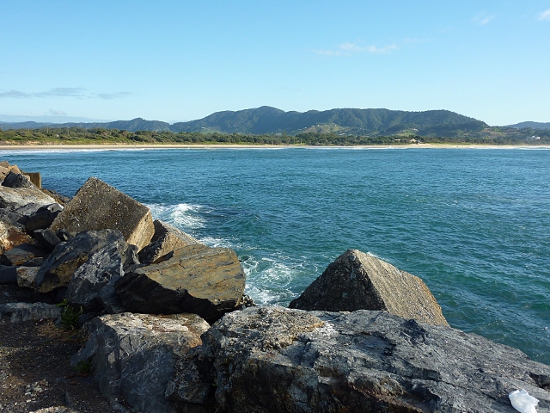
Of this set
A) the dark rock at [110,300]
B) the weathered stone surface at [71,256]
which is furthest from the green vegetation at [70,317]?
the weathered stone surface at [71,256]

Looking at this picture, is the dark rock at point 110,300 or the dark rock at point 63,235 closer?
the dark rock at point 110,300

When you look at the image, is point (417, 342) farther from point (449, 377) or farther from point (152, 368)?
point (152, 368)

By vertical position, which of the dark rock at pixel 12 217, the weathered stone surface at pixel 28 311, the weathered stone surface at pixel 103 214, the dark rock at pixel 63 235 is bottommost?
the weathered stone surface at pixel 28 311

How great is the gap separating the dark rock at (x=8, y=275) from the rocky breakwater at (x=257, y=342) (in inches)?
0.9

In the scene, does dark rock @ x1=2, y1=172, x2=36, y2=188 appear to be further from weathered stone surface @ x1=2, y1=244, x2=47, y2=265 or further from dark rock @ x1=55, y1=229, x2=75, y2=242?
dark rock @ x1=55, y1=229, x2=75, y2=242

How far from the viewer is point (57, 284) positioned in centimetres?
875

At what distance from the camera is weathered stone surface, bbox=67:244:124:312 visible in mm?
7949

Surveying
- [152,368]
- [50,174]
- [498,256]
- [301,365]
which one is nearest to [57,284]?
[152,368]

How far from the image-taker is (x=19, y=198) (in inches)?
668

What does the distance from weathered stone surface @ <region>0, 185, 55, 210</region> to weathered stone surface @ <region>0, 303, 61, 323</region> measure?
29.3 ft

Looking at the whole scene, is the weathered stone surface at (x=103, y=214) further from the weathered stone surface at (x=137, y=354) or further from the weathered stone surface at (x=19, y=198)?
the weathered stone surface at (x=19, y=198)

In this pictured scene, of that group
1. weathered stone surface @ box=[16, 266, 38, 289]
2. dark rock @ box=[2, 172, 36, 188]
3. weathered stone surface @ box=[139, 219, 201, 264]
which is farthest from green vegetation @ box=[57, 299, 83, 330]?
dark rock @ box=[2, 172, 36, 188]

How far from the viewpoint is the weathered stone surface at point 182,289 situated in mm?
7312

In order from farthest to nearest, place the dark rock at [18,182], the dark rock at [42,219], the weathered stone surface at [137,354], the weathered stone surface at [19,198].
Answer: the dark rock at [18,182]
the weathered stone surface at [19,198]
the dark rock at [42,219]
the weathered stone surface at [137,354]
